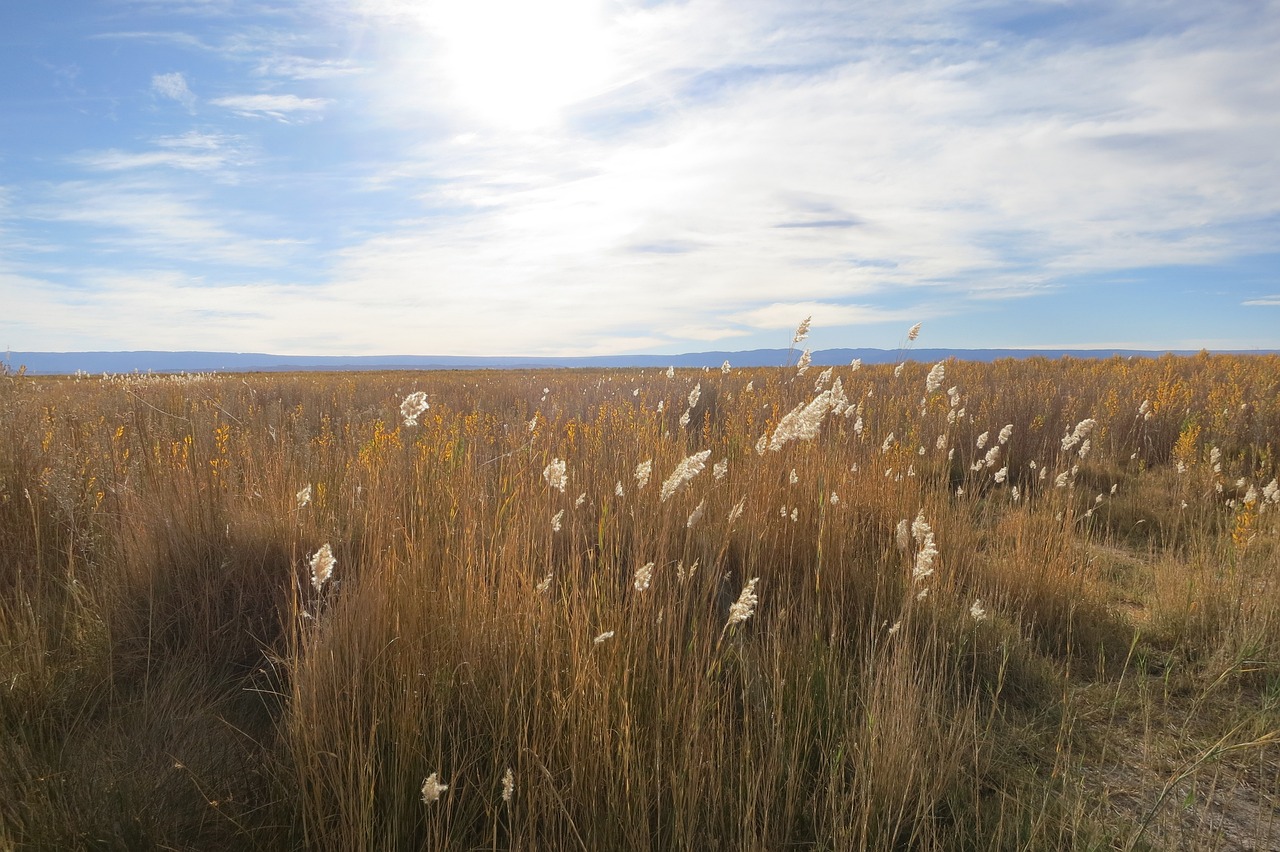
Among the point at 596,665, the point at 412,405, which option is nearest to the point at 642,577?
the point at 596,665

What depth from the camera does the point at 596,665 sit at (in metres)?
1.77

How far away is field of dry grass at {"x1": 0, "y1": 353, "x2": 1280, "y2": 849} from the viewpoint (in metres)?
1.69

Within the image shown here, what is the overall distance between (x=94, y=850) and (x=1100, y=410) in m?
9.08

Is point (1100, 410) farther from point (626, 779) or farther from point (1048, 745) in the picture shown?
point (626, 779)

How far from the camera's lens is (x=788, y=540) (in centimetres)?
335

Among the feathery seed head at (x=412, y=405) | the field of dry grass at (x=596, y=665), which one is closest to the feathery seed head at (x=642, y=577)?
the field of dry grass at (x=596, y=665)

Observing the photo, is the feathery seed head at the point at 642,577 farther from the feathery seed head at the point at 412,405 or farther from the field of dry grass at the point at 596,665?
the feathery seed head at the point at 412,405

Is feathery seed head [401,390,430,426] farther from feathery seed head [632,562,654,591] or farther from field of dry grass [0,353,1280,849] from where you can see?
feathery seed head [632,562,654,591]

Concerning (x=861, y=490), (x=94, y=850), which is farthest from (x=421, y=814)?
(x=861, y=490)

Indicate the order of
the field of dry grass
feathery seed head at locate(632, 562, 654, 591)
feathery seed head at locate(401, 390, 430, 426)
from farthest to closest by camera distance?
feathery seed head at locate(401, 390, 430, 426) → feathery seed head at locate(632, 562, 654, 591) → the field of dry grass

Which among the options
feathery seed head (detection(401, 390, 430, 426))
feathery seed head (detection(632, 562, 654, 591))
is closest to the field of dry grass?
feathery seed head (detection(632, 562, 654, 591))

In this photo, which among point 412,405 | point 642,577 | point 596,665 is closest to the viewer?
point 596,665

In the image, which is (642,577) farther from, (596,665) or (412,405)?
(412,405)

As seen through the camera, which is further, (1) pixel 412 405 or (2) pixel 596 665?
(1) pixel 412 405
